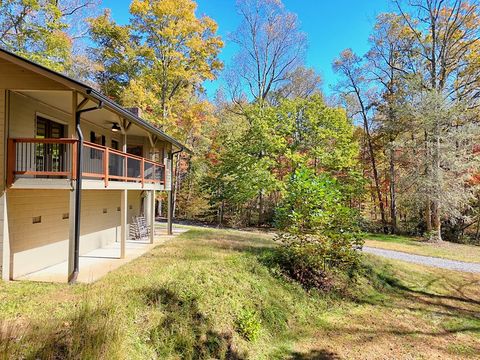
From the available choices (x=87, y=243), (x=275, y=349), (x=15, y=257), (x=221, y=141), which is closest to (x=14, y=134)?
(x=15, y=257)

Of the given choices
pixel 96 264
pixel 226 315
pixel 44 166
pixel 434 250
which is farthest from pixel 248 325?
pixel 434 250

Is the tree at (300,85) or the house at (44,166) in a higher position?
the tree at (300,85)

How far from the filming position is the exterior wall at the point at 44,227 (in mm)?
7070

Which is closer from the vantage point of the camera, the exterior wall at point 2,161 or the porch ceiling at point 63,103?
the exterior wall at point 2,161

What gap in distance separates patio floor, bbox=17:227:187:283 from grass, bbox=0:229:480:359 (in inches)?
19.3

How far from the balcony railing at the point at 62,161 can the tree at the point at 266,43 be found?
1666 centimetres

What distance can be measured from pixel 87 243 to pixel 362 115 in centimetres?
2342

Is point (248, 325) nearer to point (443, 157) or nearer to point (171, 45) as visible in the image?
point (443, 157)

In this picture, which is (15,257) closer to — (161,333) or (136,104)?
(161,333)

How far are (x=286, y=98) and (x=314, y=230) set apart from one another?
14832 mm

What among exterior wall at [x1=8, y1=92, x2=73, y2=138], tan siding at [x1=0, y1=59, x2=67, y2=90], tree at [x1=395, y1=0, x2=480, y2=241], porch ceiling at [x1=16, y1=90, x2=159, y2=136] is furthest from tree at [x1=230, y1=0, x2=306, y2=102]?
tan siding at [x1=0, y1=59, x2=67, y2=90]

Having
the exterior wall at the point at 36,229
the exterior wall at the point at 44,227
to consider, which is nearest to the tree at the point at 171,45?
the exterior wall at the point at 44,227

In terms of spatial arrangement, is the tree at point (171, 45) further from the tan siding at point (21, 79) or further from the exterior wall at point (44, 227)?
the tan siding at point (21, 79)

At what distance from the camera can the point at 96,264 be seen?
8562 millimetres
